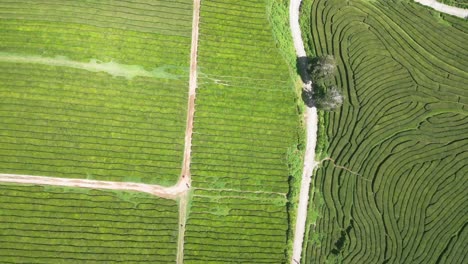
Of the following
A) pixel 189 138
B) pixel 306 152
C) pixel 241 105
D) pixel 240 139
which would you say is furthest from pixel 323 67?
pixel 189 138

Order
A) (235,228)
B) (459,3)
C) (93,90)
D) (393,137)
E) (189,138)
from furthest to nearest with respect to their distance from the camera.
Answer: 1. (459,3)
2. (393,137)
3. (189,138)
4. (235,228)
5. (93,90)

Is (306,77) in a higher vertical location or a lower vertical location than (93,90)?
higher

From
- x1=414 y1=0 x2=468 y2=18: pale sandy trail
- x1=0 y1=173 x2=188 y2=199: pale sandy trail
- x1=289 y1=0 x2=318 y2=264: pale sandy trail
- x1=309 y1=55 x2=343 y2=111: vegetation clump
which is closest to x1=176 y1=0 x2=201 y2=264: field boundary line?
x1=0 y1=173 x2=188 y2=199: pale sandy trail

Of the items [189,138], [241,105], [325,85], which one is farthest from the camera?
[325,85]

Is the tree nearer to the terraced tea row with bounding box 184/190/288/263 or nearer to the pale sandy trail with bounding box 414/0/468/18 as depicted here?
the terraced tea row with bounding box 184/190/288/263

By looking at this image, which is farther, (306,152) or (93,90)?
(306,152)

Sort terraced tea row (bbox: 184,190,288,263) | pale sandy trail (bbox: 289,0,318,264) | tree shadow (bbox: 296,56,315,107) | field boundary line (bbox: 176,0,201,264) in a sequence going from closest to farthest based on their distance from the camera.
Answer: field boundary line (bbox: 176,0,201,264), terraced tea row (bbox: 184,190,288,263), pale sandy trail (bbox: 289,0,318,264), tree shadow (bbox: 296,56,315,107)

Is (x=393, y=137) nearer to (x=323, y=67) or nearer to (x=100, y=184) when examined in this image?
(x=323, y=67)
